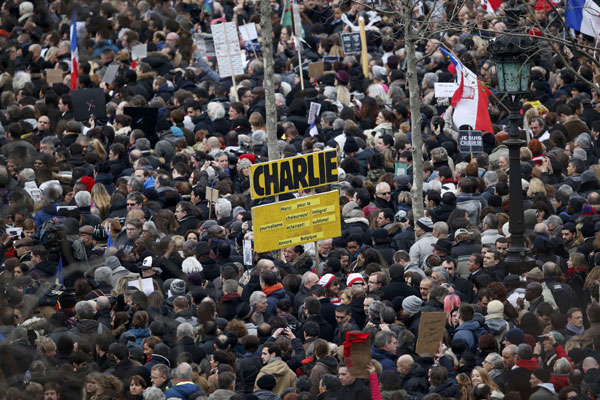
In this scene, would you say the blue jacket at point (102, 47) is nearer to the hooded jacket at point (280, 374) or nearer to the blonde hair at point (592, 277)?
the blonde hair at point (592, 277)

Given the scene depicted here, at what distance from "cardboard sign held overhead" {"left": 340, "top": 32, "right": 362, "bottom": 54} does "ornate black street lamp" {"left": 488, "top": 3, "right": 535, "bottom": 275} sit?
10.3 metres

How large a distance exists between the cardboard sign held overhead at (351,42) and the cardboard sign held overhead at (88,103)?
5.87 metres

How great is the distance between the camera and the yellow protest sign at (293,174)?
15773mm

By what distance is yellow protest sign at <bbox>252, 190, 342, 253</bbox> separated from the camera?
49.8ft

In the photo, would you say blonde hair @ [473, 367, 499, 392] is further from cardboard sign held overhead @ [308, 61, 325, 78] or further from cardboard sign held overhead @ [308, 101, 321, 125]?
cardboard sign held overhead @ [308, 61, 325, 78]

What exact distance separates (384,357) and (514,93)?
14.5 feet

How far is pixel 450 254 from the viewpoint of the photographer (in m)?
14.8

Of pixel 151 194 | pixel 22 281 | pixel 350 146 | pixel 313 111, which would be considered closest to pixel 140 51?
pixel 313 111

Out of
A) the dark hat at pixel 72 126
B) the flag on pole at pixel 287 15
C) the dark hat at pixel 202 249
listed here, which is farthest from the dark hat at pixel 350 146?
the flag on pole at pixel 287 15

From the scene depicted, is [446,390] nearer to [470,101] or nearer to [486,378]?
[486,378]

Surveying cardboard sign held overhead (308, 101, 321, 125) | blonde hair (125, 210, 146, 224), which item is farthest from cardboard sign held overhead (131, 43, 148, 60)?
blonde hair (125, 210, 146, 224)

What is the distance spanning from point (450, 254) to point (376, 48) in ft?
43.0

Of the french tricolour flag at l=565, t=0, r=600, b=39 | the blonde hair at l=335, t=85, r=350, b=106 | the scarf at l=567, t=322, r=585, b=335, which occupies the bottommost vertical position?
the blonde hair at l=335, t=85, r=350, b=106

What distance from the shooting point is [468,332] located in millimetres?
12211
